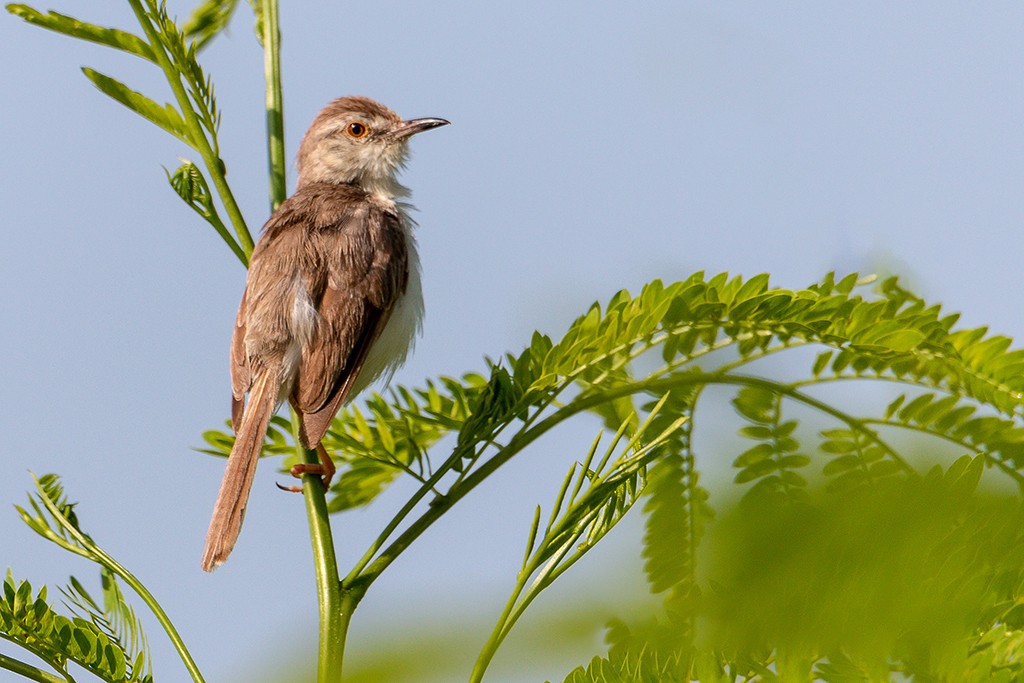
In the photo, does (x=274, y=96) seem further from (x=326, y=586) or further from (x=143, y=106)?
(x=326, y=586)

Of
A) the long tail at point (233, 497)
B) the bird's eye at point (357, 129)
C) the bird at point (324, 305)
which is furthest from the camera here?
the bird's eye at point (357, 129)

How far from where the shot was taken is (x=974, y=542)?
0.65m

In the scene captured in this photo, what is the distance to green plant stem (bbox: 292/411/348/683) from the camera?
6.60ft

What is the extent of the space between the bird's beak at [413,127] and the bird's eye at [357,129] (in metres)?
0.15

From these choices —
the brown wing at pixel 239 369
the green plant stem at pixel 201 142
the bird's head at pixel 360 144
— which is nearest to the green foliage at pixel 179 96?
the green plant stem at pixel 201 142

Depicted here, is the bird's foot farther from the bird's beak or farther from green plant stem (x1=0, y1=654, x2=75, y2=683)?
the bird's beak

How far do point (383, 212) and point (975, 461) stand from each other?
→ 5.04 metres

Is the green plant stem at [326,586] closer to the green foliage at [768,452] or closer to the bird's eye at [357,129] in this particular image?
the green foliage at [768,452]

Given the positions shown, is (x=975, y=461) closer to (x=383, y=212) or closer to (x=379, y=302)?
(x=379, y=302)

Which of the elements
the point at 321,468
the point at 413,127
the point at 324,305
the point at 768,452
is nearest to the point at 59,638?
the point at 321,468

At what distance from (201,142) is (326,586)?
133 centimetres

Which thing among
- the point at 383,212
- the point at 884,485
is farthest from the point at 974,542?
the point at 383,212

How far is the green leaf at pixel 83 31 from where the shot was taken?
2879 millimetres

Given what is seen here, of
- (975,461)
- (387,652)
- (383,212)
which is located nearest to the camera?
(975,461)
